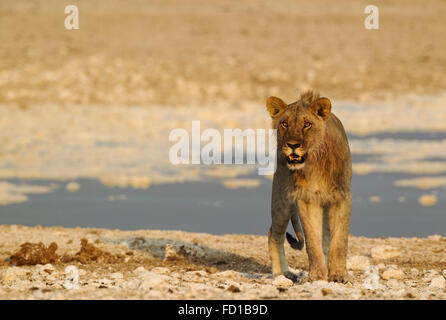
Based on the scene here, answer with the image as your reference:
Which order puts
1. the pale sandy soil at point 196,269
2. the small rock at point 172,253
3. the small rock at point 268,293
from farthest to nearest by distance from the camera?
the small rock at point 172,253, the pale sandy soil at point 196,269, the small rock at point 268,293

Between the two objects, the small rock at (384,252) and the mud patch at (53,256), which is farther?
the small rock at (384,252)

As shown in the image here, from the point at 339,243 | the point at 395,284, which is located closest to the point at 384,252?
the point at 395,284

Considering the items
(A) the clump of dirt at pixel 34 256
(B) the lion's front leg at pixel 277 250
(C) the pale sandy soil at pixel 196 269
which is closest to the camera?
(C) the pale sandy soil at pixel 196 269

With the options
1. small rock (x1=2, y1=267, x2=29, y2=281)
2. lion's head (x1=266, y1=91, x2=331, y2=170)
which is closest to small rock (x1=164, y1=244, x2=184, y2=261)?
small rock (x1=2, y1=267, x2=29, y2=281)

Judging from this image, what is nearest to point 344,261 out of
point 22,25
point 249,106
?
point 249,106

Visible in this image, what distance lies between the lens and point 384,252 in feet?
34.6

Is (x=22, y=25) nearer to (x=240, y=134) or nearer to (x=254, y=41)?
(x=254, y=41)

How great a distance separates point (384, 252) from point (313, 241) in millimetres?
3039

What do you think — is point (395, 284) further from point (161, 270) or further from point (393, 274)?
point (161, 270)

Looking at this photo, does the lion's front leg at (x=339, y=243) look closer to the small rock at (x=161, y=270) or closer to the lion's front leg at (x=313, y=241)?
the lion's front leg at (x=313, y=241)

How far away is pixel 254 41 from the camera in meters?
35.9

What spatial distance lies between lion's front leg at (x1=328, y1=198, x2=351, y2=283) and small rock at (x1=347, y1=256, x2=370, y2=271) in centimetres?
173

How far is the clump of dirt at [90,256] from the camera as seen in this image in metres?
10.1

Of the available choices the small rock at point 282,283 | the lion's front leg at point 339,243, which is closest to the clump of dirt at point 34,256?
the small rock at point 282,283
